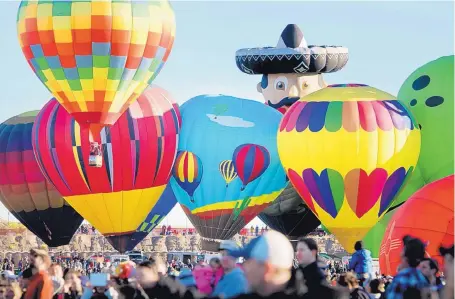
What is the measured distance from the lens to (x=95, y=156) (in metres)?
24.3

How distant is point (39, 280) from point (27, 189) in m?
19.3

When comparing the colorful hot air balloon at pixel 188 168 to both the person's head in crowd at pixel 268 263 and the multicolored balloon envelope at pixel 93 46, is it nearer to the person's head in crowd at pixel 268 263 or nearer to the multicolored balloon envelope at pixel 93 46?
the multicolored balloon envelope at pixel 93 46

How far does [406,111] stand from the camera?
73.5 ft

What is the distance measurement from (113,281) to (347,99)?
45.8 ft

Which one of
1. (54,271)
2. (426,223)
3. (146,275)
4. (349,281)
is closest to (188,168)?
(426,223)

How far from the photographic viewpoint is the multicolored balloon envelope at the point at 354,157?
2203cm

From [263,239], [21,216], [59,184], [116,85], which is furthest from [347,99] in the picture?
[263,239]

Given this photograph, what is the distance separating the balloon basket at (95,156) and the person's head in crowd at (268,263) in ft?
60.1

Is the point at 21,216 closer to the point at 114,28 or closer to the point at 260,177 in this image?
the point at 260,177

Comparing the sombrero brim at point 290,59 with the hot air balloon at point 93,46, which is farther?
the sombrero brim at point 290,59

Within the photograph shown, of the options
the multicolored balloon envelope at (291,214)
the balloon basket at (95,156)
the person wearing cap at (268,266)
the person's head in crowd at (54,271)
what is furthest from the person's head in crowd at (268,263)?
the multicolored balloon envelope at (291,214)

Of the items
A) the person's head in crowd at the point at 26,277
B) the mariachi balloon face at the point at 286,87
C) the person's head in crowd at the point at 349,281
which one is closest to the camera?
the person's head in crowd at the point at 349,281

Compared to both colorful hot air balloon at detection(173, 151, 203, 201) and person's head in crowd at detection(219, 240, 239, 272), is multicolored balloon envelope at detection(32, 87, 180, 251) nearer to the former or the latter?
colorful hot air balloon at detection(173, 151, 203, 201)

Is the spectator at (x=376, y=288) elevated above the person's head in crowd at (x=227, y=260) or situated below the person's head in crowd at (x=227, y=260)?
below
